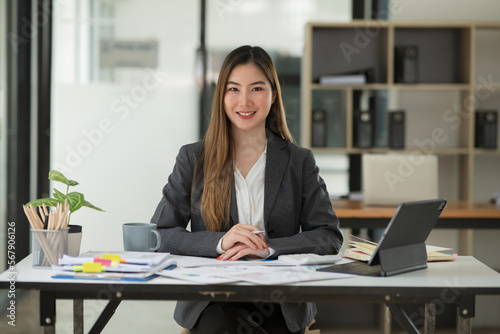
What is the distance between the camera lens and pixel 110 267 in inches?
61.9

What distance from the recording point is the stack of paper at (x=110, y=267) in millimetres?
1534

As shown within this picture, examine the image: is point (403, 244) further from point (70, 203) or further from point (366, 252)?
point (70, 203)

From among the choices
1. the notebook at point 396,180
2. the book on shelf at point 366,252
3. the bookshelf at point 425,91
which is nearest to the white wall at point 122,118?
the bookshelf at point 425,91

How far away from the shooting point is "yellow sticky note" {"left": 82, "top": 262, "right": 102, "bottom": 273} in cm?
156

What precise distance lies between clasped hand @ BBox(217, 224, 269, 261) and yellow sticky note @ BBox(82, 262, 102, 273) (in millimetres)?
A: 388

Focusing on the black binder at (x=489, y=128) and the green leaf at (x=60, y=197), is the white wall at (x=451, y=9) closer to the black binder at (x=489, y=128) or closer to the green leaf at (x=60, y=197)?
the black binder at (x=489, y=128)

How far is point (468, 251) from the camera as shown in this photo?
4.69 m

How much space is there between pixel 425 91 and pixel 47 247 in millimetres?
4136

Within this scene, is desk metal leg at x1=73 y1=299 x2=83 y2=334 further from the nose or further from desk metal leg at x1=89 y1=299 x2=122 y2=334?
the nose

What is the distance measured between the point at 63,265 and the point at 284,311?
63 centimetres

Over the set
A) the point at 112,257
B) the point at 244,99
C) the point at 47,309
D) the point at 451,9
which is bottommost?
the point at 47,309

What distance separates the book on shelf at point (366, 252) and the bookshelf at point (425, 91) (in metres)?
3.07

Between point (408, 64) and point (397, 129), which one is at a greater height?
point (408, 64)

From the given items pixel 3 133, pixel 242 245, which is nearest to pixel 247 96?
pixel 242 245
